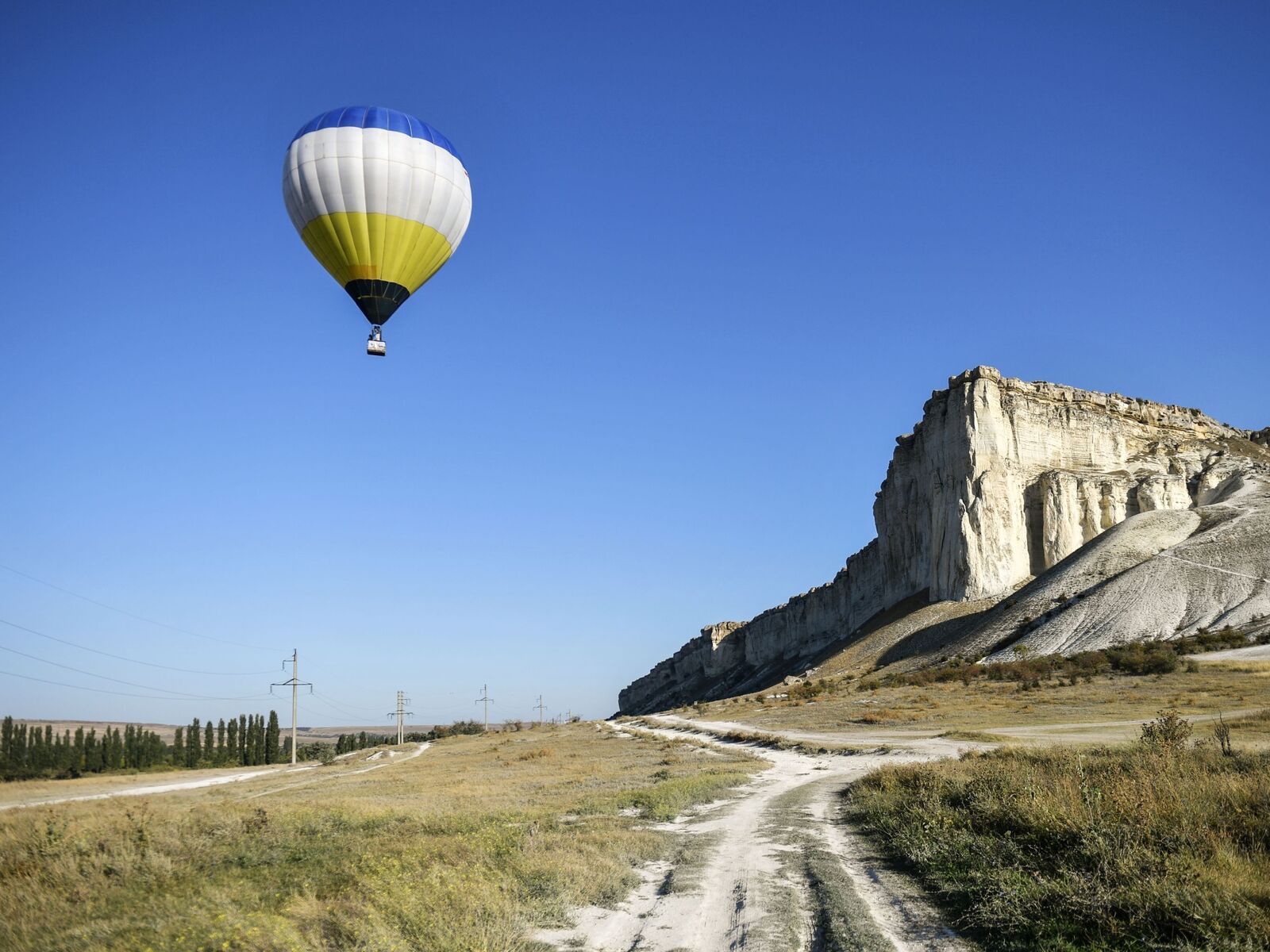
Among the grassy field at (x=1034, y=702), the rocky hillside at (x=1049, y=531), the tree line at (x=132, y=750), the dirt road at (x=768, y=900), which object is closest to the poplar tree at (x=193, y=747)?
the tree line at (x=132, y=750)

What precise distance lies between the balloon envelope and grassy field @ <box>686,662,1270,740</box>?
24.7 m

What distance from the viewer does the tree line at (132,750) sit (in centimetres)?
7325

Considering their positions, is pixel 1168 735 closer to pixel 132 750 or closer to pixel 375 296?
pixel 375 296

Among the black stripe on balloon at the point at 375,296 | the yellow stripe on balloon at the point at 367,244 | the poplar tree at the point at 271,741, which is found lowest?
the poplar tree at the point at 271,741

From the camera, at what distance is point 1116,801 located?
9.59 meters

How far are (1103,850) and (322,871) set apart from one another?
8.75m

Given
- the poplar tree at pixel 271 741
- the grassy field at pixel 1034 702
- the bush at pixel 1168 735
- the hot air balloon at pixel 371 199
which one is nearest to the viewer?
the bush at pixel 1168 735

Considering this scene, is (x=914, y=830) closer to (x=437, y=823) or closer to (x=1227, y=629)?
(x=437, y=823)

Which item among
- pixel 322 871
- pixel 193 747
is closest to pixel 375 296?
pixel 322 871

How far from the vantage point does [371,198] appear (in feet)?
80.8

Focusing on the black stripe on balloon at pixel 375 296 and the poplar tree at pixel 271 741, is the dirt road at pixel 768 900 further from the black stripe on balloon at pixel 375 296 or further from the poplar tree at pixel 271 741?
the poplar tree at pixel 271 741

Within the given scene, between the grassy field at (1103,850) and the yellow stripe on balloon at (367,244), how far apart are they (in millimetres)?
19790

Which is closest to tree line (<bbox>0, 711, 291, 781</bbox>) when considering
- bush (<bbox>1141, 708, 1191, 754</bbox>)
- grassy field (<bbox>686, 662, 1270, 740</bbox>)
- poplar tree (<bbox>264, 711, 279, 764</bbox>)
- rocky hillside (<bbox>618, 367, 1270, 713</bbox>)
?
poplar tree (<bbox>264, 711, 279, 764</bbox>)

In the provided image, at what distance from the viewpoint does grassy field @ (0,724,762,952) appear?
7.62 metres
